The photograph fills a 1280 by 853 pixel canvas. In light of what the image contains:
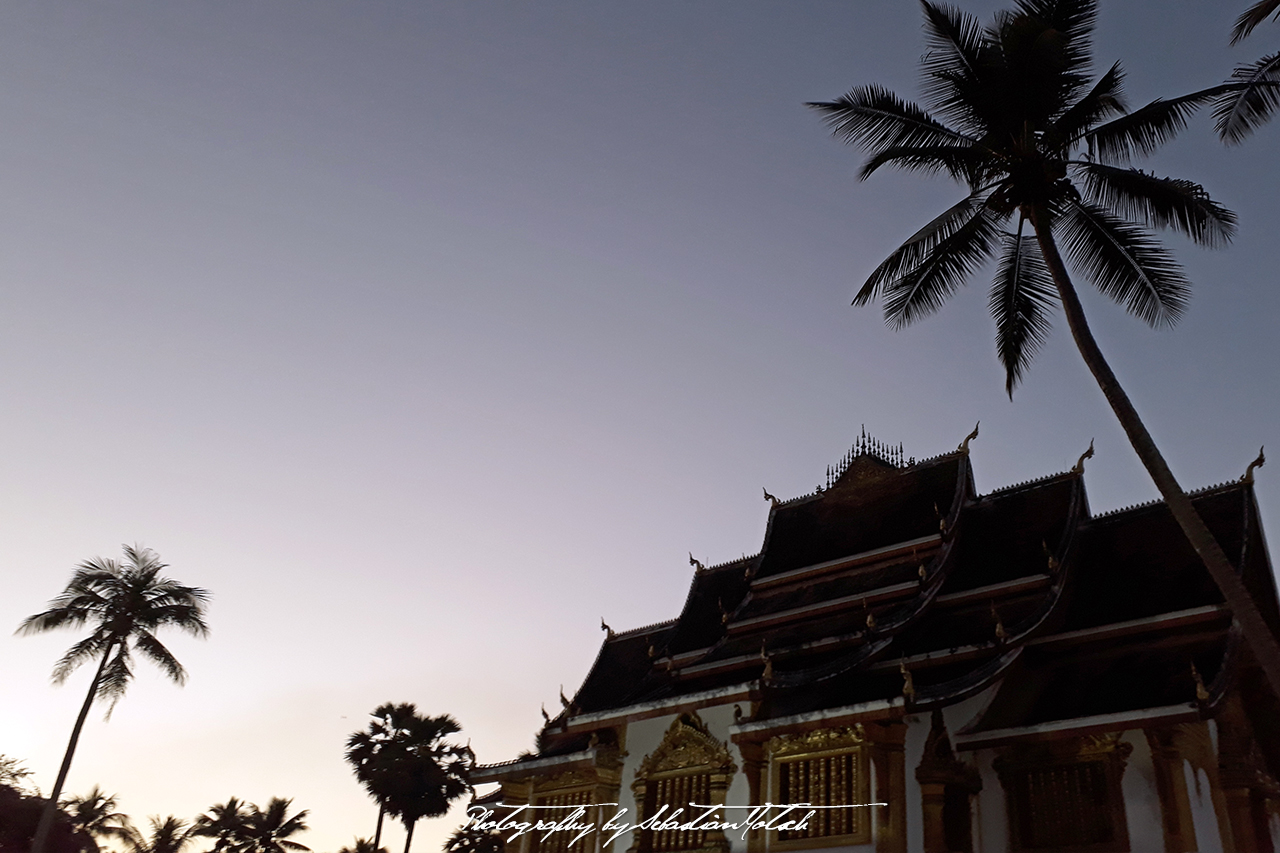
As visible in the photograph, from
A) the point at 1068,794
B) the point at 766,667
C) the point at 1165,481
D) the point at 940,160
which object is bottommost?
the point at 1068,794

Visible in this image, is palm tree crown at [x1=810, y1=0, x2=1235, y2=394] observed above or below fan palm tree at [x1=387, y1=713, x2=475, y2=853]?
above

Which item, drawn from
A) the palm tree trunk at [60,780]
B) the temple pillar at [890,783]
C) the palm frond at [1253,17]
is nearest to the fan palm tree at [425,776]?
Result: the palm tree trunk at [60,780]

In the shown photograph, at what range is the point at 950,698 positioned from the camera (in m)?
17.0

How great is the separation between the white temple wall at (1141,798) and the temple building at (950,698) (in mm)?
30

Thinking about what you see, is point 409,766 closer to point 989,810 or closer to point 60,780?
point 60,780

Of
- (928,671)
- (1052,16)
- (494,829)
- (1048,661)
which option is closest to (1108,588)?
(1048,661)

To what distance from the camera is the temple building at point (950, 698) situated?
15.8 m

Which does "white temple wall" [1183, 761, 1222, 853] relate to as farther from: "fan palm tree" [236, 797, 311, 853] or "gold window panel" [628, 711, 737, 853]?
"fan palm tree" [236, 797, 311, 853]

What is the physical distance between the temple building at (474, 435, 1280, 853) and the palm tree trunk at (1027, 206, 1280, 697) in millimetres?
3077

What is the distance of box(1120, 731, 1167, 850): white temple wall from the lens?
1525 centimetres

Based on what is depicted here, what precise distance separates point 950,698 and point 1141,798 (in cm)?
315

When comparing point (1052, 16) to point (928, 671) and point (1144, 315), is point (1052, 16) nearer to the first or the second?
point (1144, 315)

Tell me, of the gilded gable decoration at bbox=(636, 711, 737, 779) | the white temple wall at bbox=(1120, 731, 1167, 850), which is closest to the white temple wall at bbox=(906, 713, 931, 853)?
the white temple wall at bbox=(1120, 731, 1167, 850)

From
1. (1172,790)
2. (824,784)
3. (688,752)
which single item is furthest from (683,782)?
(1172,790)
